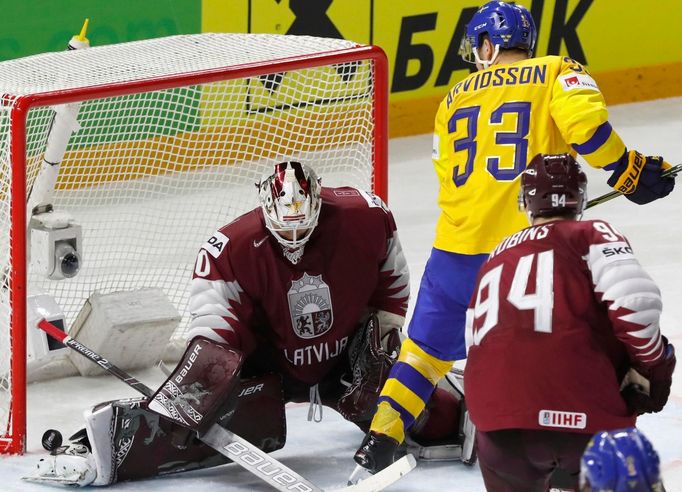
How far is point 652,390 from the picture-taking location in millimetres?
2963

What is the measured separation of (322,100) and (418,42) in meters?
2.31

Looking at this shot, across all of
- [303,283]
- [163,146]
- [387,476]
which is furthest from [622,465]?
[163,146]

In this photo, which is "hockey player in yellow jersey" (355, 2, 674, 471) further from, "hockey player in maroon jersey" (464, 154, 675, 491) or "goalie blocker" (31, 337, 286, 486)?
"hockey player in maroon jersey" (464, 154, 675, 491)

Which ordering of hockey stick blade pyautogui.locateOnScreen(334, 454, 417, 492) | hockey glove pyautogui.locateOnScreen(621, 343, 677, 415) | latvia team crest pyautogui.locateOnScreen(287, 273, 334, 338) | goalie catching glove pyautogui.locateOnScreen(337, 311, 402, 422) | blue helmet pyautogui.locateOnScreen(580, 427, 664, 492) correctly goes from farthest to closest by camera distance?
goalie catching glove pyautogui.locateOnScreen(337, 311, 402, 422) < latvia team crest pyautogui.locateOnScreen(287, 273, 334, 338) < hockey stick blade pyautogui.locateOnScreen(334, 454, 417, 492) < hockey glove pyautogui.locateOnScreen(621, 343, 677, 415) < blue helmet pyautogui.locateOnScreen(580, 427, 664, 492)

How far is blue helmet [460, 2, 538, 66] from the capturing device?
3.98m

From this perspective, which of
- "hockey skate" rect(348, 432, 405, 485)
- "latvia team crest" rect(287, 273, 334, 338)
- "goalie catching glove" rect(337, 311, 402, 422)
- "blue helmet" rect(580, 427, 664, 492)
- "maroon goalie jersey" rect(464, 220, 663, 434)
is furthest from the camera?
"goalie catching glove" rect(337, 311, 402, 422)

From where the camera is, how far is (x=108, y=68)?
4.42 meters

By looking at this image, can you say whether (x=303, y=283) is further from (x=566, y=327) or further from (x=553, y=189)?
(x=566, y=327)

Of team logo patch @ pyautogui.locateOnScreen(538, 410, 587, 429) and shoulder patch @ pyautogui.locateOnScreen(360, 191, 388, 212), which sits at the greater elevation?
shoulder patch @ pyautogui.locateOnScreen(360, 191, 388, 212)

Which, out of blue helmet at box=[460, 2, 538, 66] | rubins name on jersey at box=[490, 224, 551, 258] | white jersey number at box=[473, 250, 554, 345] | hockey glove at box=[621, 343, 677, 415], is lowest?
hockey glove at box=[621, 343, 677, 415]

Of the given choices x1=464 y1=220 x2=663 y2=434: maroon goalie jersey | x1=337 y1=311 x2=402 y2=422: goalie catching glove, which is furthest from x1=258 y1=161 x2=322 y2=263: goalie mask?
x1=464 y1=220 x2=663 y2=434: maroon goalie jersey

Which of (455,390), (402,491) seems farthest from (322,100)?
(402,491)

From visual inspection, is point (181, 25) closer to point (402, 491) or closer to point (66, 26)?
point (66, 26)

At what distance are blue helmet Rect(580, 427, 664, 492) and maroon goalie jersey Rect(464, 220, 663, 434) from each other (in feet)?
2.34
